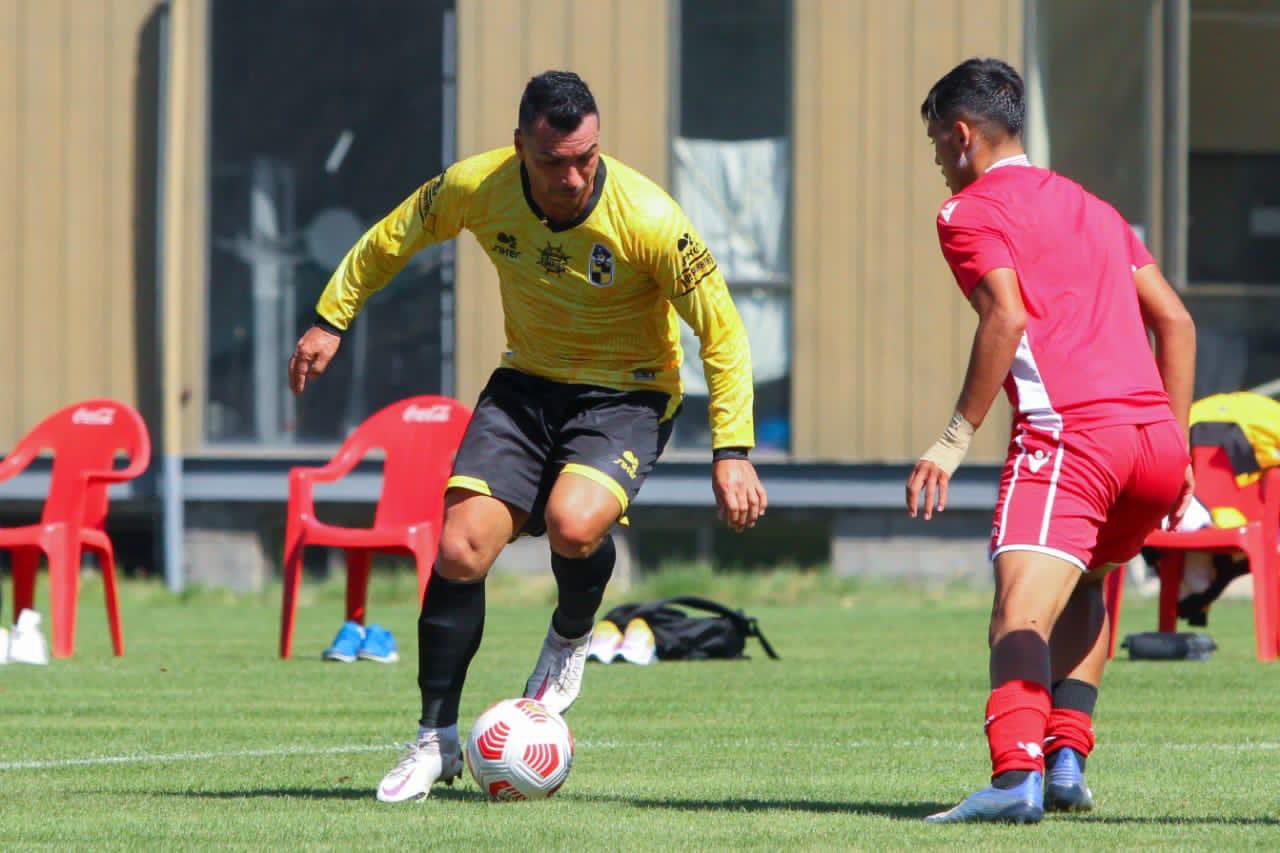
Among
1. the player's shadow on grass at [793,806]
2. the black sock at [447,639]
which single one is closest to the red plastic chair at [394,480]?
the black sock at [447,639]

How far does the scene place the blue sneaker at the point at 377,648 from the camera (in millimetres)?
11344

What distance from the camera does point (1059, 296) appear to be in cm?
568

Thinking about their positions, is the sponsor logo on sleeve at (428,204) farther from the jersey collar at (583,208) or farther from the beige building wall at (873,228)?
the beige building wall at (873,228)

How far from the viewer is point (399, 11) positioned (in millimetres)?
18297

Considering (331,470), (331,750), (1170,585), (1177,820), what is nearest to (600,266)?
(331,750)

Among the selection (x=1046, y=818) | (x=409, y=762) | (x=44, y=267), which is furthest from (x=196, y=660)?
(x=44, y=267)

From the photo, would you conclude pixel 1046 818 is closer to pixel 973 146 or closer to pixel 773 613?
pixel 973 146

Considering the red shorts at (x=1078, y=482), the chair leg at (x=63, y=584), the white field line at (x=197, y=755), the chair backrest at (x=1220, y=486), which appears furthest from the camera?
the chair backrest at (x=1220, y=486)

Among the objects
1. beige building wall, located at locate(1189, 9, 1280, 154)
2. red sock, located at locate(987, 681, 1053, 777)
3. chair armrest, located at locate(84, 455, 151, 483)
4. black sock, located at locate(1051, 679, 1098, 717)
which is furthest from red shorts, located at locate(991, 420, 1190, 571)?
beige building wall, located at locate(1189, 9, 1280, 154)

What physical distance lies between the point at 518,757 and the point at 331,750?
145 cm

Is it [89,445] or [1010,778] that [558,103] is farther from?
[89,445]

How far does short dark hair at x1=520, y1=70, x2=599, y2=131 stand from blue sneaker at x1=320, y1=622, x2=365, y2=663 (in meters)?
5.45

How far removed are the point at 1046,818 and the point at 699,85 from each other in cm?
1318

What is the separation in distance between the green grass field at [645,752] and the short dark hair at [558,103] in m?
1.81
